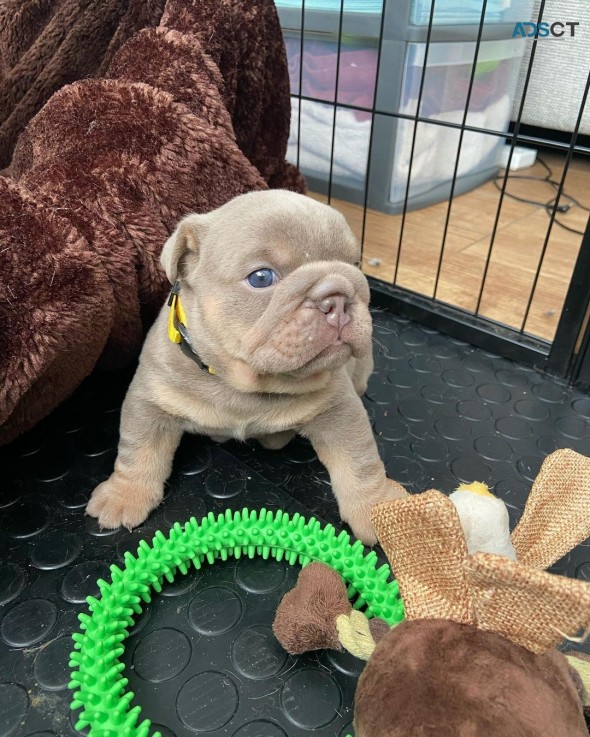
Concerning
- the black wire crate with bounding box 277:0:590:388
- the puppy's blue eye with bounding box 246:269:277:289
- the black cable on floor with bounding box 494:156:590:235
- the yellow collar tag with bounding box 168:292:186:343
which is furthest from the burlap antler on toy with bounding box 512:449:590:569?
the black cable on floor with bounding box 494:156:590:235

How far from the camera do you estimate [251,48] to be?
4.89ft

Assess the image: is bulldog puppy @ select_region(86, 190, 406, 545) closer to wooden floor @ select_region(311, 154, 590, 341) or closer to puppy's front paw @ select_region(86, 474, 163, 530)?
puppy's front paw @ select_region(86, 474, 163, 530)

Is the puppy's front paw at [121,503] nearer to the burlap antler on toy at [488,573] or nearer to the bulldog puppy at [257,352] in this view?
the bulldog puppy at [257,352]

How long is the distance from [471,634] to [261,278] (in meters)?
0.58

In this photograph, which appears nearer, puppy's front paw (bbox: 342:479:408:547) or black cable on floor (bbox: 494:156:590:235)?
puppy's front paw (bbox: 342:479:408:547)

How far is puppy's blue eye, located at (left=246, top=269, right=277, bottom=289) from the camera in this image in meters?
0.95

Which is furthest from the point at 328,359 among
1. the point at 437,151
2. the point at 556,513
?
the point at 437,151

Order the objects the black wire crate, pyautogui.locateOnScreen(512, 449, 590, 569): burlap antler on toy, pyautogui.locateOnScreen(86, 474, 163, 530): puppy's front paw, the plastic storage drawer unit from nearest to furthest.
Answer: pyautogui.locateOnScreen(512, 449, 590, 569): burlap antler on toy
pyautogui.locateOnScreen(86, 474, 163, 530): puppy's front paw
the black wire crate
the plastic storage drawer unit

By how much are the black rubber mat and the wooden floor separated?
0.40 m

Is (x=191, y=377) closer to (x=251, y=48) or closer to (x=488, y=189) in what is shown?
(x=251, y=48)

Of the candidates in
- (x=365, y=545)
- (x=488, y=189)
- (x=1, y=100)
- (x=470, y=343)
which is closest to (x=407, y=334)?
(x=470, y=343)

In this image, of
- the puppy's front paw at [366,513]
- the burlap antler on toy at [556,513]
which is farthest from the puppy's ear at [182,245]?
the burlap antler on toy at [556,513]

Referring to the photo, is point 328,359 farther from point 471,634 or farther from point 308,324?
point 471,634

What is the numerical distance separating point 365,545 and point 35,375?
629 mm
